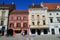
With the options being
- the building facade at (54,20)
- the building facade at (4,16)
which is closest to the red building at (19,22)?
the building facade at (4,16)

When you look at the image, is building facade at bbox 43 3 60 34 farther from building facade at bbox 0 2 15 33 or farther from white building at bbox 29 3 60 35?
building facade at bbox 0 2 15 33

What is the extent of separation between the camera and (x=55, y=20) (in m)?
37.7

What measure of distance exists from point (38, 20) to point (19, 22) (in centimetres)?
651

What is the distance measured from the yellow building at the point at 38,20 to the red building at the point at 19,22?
1714mm

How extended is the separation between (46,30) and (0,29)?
15.3m

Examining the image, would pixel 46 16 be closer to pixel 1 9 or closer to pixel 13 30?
pixel 13 30

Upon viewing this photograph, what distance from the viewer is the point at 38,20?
37719 mm

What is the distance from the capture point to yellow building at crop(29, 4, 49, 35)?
121ft

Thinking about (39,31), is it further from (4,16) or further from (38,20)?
(4,16)

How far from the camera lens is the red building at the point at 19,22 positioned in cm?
3728

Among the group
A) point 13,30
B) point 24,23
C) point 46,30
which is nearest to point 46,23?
point 46,30

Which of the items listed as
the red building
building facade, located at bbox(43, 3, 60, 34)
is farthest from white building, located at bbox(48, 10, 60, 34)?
the red building

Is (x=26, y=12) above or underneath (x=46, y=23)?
above

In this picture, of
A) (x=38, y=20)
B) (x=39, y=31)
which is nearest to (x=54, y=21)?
(x=38, y=20)
